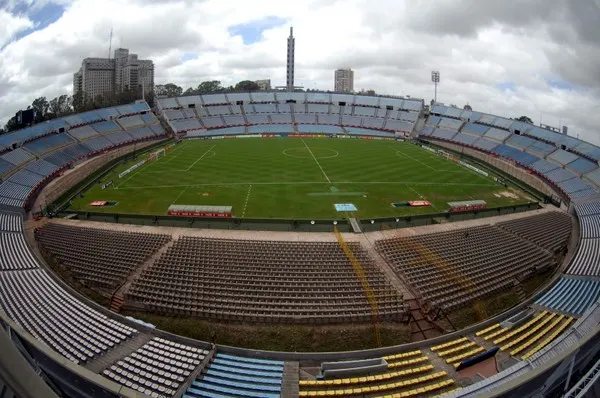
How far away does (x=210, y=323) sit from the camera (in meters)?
23.6

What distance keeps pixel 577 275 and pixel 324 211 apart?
23.7m

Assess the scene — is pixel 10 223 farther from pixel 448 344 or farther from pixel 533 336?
pixel 533 336

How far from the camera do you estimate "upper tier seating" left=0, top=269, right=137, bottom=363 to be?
19.4m

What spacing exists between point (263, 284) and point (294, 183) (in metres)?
29.1

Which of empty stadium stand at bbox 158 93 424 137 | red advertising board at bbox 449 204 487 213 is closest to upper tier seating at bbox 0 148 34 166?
empty stadium stand at bbox 158 93 424 137

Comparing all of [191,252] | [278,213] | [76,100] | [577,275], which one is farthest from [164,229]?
[76,100]

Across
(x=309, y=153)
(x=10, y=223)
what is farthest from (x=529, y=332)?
(x=309, y=153)

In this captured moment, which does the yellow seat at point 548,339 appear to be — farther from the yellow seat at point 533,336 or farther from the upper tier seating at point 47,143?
the upper tier seating at point 47,143

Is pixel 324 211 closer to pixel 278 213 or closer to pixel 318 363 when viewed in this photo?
pixel 278 213

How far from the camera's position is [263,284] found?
26828 mm

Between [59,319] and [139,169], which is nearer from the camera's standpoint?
[59,319]

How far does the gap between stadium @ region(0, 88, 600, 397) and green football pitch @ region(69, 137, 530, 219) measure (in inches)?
17.8

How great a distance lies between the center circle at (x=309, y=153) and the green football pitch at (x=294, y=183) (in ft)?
0.62

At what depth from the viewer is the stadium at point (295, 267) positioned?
710 inches
